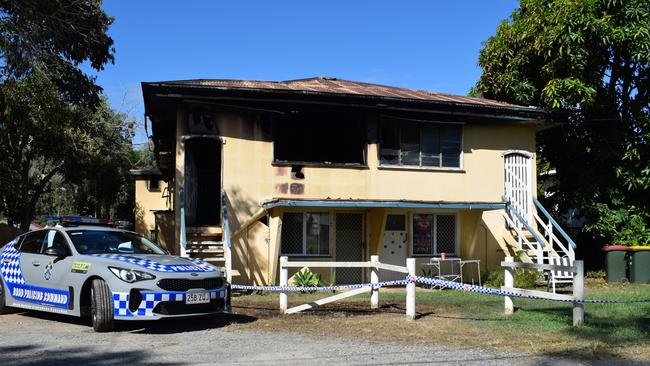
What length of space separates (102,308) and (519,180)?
12.9 m

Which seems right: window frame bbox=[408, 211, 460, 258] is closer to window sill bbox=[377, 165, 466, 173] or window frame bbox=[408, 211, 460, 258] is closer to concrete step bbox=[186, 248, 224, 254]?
window sill bbox=[377, 165, 466, 173]

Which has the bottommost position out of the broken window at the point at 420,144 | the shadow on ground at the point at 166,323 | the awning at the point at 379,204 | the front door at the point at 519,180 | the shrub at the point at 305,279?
the shadow on ground at the point at 166,323

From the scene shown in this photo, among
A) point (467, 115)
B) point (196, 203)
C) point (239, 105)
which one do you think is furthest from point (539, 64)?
point (196, 203)

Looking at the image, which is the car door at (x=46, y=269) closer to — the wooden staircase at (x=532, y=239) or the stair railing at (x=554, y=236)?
the wooden staircase at (x=532, y=239)

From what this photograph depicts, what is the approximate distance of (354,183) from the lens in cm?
1644

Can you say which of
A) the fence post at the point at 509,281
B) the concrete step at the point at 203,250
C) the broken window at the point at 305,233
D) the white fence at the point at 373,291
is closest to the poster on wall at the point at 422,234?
the broken window at the point at 305,233

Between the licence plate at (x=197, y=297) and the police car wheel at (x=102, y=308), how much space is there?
991 millimetres

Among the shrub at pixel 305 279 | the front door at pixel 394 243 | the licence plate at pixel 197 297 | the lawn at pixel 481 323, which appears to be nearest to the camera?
the lawn at pixel 481 323

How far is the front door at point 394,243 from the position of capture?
16.9 m

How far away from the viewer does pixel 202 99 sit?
15211 mm

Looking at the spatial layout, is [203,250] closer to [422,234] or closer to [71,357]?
[422,234]

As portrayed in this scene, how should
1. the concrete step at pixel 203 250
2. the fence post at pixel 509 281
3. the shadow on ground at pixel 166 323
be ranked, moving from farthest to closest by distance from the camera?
the concrete step at pixel 203 250 < the fence post at pixel 509 281 < the shadow on ground at pixel 166 323

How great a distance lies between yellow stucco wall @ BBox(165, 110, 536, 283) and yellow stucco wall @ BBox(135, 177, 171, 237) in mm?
15923

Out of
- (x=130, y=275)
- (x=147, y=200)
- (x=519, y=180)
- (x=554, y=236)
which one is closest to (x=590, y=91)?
(x=519, y=180)
